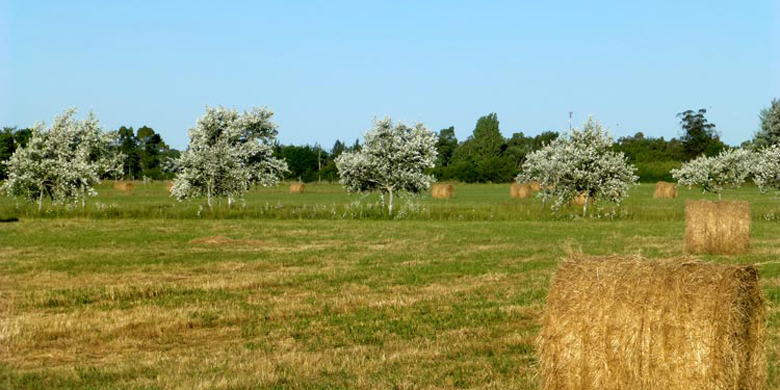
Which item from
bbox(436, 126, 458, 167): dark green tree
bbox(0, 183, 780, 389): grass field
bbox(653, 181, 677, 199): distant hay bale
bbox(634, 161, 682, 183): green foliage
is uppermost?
bbox(436, 126, 458, 167): dark green tree

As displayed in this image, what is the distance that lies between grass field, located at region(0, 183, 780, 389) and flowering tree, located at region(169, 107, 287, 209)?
2131cm

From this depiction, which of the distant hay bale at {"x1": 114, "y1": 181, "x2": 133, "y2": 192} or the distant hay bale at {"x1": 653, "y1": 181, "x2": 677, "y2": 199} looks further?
the distant hay bale at {"x1": 114, "y1": 181, "x2": 133, "y2": 192}

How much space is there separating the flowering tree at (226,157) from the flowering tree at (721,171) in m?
32.3

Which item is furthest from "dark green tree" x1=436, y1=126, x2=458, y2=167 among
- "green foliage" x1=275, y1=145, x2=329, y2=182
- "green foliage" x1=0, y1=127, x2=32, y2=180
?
"green foliage" x1=0, y1=127, x2=32, y2=180

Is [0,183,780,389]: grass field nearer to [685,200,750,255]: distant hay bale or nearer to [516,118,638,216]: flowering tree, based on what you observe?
[685,200,750,255]: distant hay bale

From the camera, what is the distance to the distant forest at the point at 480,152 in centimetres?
13812

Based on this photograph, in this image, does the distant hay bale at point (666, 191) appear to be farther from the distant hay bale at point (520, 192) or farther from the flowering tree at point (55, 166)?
the flowering tree at point (55, 166)

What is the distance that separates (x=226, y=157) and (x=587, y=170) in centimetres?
2549

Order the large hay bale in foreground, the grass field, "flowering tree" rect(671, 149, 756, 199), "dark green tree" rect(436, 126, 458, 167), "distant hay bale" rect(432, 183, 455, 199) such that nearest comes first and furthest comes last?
Result: the large hay bale in foreground
the grass field
"flowering tree" rect(671, 149, 756, 199)
"distant hay bale" rect(432, 183, 455, 199)
"dark green tree" rect(436, 126, 458, 167)

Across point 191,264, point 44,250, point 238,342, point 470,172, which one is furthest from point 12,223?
point 470,172

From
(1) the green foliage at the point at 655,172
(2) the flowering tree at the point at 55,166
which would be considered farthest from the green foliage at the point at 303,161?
(2) the flowering tree at the point at 55,166

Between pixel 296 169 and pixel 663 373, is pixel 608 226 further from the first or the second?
pixel 296 169

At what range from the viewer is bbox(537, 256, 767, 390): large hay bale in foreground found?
32.2ft

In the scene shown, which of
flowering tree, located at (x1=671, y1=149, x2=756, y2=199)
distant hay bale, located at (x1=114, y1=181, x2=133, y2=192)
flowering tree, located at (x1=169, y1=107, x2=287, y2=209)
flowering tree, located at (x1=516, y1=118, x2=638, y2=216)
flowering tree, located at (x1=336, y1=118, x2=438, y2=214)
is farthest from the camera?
distant hay bale, located at (x1=114, y1=181, x2=133, y2=192)
